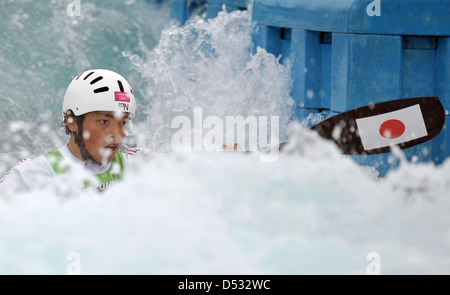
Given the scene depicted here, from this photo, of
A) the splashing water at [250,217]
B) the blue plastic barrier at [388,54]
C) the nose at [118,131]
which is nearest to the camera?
the splashing water at [250,217]

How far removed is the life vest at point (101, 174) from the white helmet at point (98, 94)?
25 cm

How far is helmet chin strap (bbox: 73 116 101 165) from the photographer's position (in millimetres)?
4426

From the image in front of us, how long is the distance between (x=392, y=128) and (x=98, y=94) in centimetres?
207

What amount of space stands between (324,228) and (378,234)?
0.26 metres

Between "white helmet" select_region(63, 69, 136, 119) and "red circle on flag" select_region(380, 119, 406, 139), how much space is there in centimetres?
184

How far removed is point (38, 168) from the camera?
14.0ft

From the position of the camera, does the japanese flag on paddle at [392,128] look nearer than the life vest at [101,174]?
No

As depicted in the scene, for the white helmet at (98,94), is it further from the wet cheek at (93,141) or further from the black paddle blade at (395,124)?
the black paddle blade at (395,124)

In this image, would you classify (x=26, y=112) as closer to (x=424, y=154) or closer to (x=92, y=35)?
(x=92, y=35)

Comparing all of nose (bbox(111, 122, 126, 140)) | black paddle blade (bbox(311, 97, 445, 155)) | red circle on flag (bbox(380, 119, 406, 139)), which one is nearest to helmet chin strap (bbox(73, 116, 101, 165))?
nose (bbox(111, 122, 126, 140))

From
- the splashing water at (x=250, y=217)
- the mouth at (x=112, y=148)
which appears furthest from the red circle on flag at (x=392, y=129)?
the mouth at (x=112, y=148)

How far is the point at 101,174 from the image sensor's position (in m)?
4.50

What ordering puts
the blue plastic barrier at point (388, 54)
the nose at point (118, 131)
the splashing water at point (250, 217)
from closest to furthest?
the splashing water at point (250, 217) < the nose at point (118, 131) < the blue plastic barrier at point (388, 54)

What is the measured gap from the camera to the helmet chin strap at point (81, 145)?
174 inches
